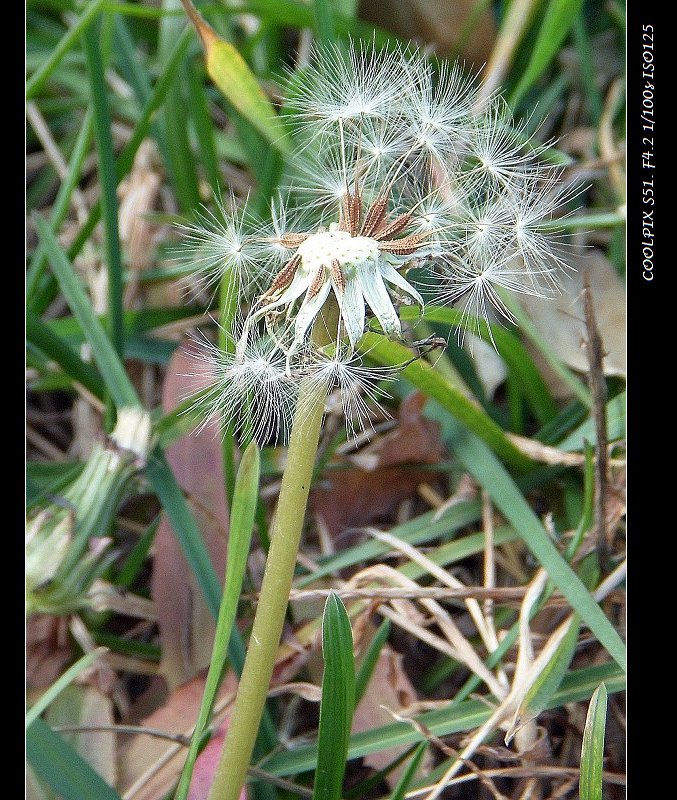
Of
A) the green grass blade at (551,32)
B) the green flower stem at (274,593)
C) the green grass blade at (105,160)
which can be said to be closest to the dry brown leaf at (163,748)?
the green flower stem at (274,593)

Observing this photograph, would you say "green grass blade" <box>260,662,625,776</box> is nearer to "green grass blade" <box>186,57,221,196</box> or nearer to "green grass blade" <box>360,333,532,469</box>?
"green grass blade" <box>360,333,532,469</box>

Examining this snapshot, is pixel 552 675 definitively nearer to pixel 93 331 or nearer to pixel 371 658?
pixel 371 658

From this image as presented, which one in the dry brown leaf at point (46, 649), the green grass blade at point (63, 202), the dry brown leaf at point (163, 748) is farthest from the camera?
the green grass blade at point (63, 202)

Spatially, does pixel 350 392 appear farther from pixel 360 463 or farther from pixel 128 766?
pixel 128 766

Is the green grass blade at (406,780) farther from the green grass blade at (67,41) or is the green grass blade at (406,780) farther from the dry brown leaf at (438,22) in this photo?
the dry brown leaf at (438,22)
